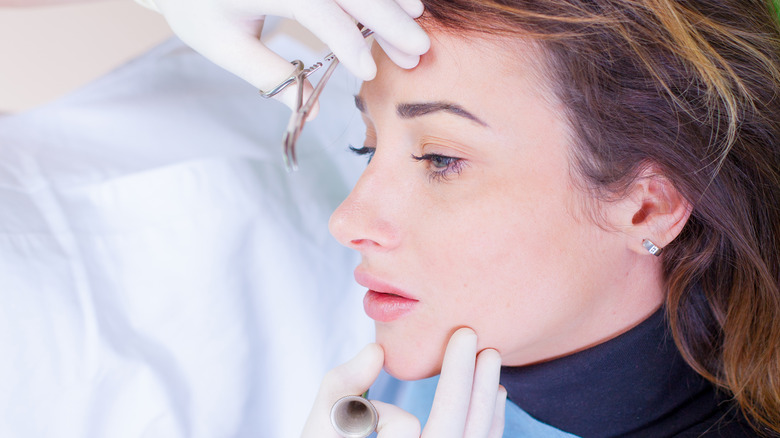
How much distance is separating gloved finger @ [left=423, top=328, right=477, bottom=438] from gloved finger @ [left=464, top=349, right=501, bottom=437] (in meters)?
0.02

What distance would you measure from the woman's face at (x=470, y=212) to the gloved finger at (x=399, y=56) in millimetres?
18

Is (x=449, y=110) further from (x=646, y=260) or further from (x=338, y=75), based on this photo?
(x=338, y=75)

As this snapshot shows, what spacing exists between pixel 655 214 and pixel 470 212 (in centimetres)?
28

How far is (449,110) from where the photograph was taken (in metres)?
0.89

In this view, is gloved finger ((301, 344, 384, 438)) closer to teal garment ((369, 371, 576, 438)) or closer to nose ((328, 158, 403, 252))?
nose ((328, 158, 403, 252))

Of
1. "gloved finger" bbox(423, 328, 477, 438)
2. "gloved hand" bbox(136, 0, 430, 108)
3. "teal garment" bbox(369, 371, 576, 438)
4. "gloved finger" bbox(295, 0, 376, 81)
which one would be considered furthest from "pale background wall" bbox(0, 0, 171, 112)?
"gloved finger" bbox(423, 328, 477, 438)

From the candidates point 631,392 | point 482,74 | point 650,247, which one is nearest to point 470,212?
point 482,74

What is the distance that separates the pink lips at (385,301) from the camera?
38.5 inches

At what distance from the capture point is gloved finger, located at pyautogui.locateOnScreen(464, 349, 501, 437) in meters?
0.97

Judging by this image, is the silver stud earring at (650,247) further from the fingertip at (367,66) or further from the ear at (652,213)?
the fingertip at (367,66)

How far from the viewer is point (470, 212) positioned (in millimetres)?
920

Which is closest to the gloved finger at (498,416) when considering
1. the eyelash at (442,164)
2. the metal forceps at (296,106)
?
the eyelash at (442,164)

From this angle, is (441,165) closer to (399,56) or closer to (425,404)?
(399,56)

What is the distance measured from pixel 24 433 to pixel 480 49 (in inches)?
34.7
